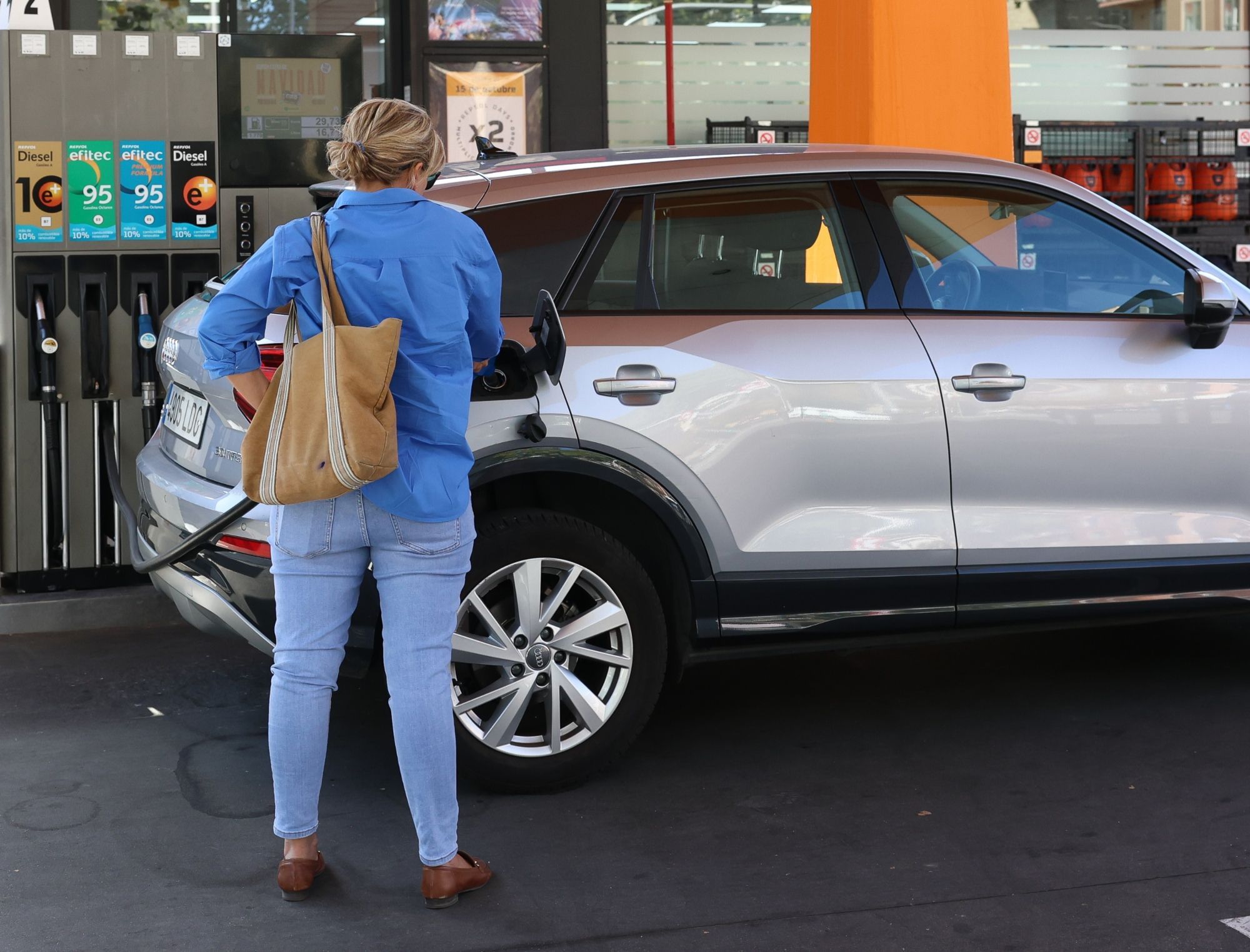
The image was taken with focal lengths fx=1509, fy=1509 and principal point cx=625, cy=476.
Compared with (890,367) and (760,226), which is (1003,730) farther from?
(760,226)

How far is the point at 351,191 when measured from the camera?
3285mm

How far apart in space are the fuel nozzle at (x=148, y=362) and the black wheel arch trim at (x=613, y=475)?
2.49 m

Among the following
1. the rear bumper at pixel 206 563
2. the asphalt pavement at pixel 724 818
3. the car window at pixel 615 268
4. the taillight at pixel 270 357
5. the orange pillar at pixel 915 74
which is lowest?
the asphalt pavement at pixel 724 818

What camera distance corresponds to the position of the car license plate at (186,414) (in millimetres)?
4207

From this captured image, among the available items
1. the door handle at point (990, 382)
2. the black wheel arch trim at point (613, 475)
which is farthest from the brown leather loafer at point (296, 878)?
the door handle at point (990, 382)

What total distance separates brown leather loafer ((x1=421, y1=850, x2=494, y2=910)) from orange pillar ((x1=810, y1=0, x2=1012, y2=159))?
14.7 ft

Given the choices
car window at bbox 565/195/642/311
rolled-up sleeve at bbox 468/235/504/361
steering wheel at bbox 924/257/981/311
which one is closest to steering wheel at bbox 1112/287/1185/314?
steering wheel at bbox 924/257/981/311

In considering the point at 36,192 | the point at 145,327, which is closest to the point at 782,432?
the point at 145,327

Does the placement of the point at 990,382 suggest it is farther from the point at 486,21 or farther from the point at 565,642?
the point at 486,21

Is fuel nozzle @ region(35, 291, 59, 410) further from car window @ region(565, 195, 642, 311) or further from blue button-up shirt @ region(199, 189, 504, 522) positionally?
blue button-up shirt @ region(199, 189, 504, 522)

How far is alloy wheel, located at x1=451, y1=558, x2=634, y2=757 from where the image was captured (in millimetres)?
4008

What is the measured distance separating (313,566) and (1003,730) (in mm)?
2445

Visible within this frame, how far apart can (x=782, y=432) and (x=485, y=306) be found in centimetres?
112

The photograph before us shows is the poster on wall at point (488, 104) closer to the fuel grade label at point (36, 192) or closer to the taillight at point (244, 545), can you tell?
the fuel grade label at point (36, 192)
